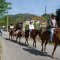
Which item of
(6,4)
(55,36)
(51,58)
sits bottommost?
(51,58)

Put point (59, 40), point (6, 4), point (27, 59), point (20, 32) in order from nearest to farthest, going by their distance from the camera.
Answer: point (27, 59), point (59, 40), point (6, 4), point (20, 32)

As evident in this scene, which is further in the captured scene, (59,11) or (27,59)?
(59,11)

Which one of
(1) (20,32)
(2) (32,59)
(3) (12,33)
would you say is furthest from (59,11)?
(2) (32,59)

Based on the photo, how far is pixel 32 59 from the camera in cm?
1591

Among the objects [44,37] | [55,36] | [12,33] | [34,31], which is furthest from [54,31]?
[12,33]

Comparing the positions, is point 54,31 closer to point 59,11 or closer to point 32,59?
point 32,59

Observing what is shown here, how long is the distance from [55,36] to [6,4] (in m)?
14.7

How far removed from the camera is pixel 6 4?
31812 mm

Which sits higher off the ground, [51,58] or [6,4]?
[6,4]

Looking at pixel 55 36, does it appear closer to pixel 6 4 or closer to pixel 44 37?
pixel 44 37

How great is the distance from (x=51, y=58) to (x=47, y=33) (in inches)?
137

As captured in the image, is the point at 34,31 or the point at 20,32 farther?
the point at 20,32

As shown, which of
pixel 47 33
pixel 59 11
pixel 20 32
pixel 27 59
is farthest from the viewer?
pixel 59 11

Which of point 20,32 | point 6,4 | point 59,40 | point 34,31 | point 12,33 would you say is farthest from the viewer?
point 12,33
